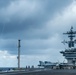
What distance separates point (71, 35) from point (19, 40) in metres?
97.8

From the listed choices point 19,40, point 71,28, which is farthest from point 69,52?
point 19,40

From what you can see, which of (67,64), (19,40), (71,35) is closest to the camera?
(19,40)

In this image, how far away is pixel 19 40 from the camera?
94375 mm

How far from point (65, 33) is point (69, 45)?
8.20 meters

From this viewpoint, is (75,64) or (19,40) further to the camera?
(75,64)

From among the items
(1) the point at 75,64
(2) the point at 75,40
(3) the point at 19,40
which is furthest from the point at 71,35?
(3) the point at 19,40

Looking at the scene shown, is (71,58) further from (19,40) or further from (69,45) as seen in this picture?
(19,40)

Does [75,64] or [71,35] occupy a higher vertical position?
[71,35]

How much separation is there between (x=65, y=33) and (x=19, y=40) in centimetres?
10078

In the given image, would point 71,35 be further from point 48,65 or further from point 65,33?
point 48,65

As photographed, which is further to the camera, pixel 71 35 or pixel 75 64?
pixel 71 35

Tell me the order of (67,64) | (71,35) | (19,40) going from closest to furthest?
(19,40), (67,64), (71,35)

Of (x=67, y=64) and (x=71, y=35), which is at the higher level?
(x=71, y=35)

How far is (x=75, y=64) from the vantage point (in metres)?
176
